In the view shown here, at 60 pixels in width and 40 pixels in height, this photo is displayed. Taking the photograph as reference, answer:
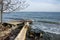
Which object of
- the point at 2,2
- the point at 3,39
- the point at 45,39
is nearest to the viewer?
the point at 3,39

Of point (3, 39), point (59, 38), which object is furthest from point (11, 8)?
point (59, 38)

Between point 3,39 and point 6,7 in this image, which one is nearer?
point 3,39

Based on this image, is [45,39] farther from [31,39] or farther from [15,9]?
[15,9]

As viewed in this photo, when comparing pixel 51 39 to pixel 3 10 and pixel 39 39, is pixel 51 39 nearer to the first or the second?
pixel 39 39

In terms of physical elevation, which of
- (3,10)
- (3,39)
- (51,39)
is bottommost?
(51,39)

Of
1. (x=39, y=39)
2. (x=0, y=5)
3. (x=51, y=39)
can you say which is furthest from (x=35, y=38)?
(x=0, y=5)

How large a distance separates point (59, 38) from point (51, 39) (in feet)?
2.54

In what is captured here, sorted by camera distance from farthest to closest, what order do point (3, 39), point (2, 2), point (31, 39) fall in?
point (31, 39)
point (2, 2)
point (3, 39)

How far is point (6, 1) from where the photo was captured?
11.0 meters

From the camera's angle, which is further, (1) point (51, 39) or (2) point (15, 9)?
(1) point (51, 39)

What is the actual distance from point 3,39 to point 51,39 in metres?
5.99

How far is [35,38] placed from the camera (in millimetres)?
12398

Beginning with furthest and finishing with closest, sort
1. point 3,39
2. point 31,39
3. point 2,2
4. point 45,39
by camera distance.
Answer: point 45,39
point 31,39
point 2,2
point 3,39

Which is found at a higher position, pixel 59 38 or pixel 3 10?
pixel 3 10
